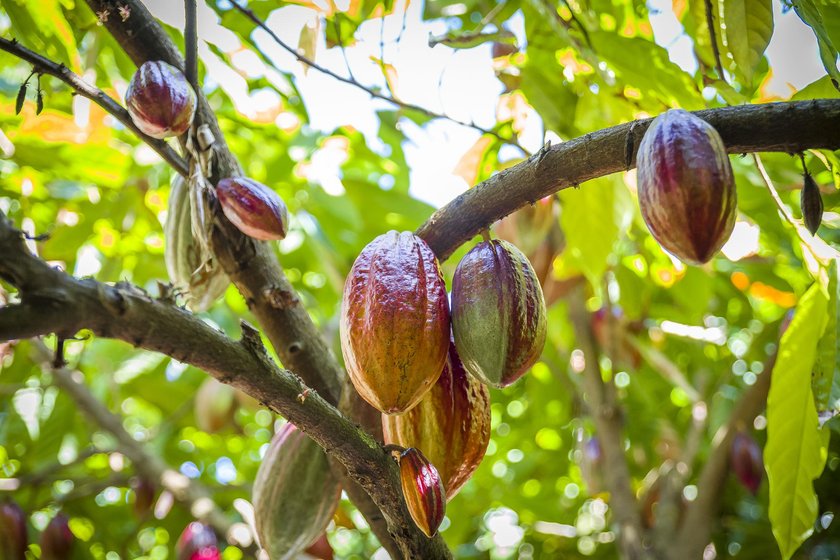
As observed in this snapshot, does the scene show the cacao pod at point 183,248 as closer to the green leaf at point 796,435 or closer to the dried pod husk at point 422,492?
the dried pod husk at point 422,492

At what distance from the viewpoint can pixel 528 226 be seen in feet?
5.50

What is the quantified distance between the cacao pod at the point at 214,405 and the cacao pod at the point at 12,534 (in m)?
0.53

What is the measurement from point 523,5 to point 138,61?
747mm

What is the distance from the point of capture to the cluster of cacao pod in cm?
71

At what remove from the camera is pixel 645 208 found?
2.27 feet

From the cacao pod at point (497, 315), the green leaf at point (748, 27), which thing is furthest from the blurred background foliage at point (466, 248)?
the cacao pod at point (497, 315)

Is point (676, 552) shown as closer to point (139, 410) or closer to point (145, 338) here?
point (145, 338)

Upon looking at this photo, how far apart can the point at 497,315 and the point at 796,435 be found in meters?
0.53

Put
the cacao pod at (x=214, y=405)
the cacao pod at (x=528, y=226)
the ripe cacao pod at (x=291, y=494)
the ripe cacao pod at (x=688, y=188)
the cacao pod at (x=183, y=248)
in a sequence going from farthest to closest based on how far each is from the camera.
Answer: the cacao pod at (x=214, y=405) < the cacao pod at (x=528, y=226) < the cacao pod at (x=183, y=248) < the ripe cacao pod at (x=291, y=494) < the ripe cacao pod at (x=688, y=188)

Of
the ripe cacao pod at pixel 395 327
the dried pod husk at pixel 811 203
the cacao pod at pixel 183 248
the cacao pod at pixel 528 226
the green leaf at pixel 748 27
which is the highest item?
the cacao pod at pixel 528 226

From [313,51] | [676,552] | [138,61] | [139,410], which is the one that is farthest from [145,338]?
[139,410]

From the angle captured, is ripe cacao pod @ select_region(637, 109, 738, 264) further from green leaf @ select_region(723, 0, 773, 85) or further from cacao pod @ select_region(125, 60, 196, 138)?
cacao pod @ select_region(125, 60, 196, 138)

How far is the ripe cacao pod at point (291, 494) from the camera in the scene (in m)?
0.99

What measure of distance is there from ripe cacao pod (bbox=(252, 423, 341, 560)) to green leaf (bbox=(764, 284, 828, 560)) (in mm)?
600
